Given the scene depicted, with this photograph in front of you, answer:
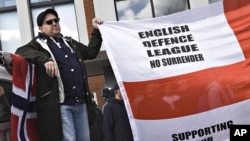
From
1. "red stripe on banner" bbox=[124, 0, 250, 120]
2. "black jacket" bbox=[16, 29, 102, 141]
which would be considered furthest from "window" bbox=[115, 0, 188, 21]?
"black jacket" bbox=[16, 29, 102, 141]

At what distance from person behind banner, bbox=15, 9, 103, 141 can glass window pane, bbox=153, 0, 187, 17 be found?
9.54 m

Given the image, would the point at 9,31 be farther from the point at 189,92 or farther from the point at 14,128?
the point at 14,128

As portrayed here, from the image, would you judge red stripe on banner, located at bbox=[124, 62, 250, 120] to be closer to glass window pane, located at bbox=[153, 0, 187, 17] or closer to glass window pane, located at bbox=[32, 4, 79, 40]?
glass window pane, located at bbox=[153, 0, 187, 17]

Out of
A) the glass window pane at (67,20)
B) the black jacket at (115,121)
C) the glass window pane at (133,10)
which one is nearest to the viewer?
the black jacket at (115,121)

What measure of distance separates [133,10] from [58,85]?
10.1 m

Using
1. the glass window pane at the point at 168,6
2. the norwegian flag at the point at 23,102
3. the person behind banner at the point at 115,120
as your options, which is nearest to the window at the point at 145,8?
the glass window pane at the point at 168,6

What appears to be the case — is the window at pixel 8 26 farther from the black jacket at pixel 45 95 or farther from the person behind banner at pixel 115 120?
the black jacket at pixel 45 95

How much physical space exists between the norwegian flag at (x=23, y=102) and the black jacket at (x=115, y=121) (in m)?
1.67

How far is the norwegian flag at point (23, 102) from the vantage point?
10.4 feet

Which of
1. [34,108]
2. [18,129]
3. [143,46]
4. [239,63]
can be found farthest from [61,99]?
[239,63]

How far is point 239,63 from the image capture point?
4.32 metres

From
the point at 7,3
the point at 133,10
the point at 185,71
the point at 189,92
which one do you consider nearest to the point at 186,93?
the point at 189,92

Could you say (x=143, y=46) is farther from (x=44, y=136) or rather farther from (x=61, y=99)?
(x=44, y=136)

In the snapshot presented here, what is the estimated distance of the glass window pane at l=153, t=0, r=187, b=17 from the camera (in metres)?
13.0
